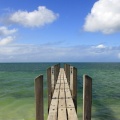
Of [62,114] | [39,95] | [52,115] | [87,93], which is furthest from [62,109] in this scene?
[87,93]

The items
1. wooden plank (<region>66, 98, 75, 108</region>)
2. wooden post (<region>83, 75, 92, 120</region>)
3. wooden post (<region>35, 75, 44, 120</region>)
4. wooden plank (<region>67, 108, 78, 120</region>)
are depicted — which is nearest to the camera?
wooden post (<region>83, 75, 92, 120</region>)

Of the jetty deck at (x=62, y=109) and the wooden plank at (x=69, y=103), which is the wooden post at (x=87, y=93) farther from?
the wooden plank at (x=69, y=103)

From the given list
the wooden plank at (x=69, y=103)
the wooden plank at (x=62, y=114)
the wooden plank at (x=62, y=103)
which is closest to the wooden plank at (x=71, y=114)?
the wooden plank at (x=62, y=114)

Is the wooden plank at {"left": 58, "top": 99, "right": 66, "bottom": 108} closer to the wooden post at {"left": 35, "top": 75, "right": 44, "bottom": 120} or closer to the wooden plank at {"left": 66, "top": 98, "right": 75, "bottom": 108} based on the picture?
the wooden plank at {"left": 66, "top": 98, "right": 75, "bottom": 108}

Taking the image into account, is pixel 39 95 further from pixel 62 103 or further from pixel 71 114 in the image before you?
pixel 62 103

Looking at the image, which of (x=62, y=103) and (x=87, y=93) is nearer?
(x=87, y=93)

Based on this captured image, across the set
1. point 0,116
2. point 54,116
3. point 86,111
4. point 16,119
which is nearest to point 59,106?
point 54,116

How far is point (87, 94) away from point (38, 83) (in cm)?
119

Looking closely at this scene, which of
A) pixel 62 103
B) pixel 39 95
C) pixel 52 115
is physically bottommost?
pixel 52 115

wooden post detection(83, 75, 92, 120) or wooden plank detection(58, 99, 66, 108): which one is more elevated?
wooden post detection(83, 75, 92, 120)

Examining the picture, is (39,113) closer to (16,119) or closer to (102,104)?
(16,119)

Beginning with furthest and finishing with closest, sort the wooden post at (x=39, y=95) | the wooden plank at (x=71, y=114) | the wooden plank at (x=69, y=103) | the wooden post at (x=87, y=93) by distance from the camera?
the wooden plank at (x=69, y=103) < the wooden plank at (x=71, y=114) < the wooden post at (x=39, y=95) < the wooden post at (x=87, y=93)

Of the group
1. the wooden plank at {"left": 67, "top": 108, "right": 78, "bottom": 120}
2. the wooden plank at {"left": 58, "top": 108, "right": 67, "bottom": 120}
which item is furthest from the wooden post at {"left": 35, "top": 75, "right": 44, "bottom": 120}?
the wooden plank at {"left": 67, "top": 108, "right": 78, "bottom": 120}

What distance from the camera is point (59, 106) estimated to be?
27.6 ft
